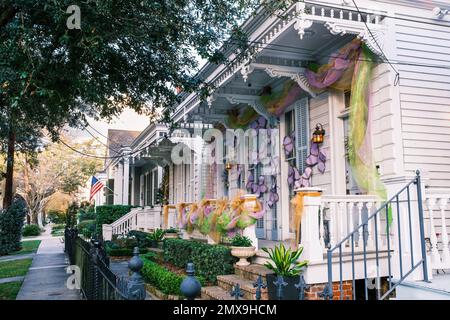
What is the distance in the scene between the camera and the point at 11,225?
55.7 ft

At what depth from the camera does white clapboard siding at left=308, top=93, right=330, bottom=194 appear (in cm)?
822

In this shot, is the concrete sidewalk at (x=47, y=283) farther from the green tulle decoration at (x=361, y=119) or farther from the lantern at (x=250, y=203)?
the green tulle decoration at (x=361, y=119)

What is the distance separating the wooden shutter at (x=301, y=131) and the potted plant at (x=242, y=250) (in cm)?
273

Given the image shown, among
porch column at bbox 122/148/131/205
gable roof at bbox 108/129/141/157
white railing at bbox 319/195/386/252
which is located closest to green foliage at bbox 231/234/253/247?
white railing at bbox 319/195/386/252

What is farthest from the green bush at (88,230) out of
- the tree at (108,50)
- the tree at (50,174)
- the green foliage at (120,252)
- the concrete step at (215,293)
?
the tree at (50,174)

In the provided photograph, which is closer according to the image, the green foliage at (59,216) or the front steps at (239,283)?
the front steps at (239,283)

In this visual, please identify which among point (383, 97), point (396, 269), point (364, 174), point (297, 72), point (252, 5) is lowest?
point (396, 269)

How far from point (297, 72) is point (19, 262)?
36.1 ft

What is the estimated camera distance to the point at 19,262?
13.6 metres

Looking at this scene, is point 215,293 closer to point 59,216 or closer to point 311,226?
point 311,226

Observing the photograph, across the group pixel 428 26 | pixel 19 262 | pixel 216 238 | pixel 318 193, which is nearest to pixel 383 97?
pixel 428 26

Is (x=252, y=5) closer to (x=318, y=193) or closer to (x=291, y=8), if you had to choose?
(x=291, y=8)

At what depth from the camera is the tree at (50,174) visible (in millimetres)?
39344

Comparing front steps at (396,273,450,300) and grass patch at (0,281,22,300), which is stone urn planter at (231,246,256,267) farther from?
grass patch at (0,281,22,300)
